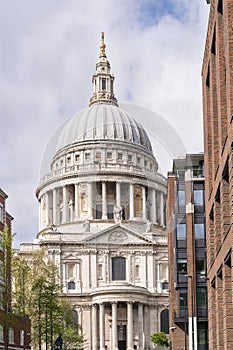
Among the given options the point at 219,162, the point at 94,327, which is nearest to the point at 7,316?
the point at 219,162

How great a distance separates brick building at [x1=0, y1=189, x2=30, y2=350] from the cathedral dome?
85.4 metres

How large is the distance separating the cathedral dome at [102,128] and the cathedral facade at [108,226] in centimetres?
22

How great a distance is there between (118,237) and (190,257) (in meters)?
83.6

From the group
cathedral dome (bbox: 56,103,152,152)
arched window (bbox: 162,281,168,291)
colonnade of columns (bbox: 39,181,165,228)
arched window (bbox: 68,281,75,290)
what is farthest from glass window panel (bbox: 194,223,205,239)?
cathedral dome (bbox: 56,103,152,152)

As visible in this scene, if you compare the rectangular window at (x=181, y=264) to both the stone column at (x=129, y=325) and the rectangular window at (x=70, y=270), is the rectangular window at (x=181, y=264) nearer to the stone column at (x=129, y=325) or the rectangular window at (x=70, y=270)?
the stone column at (x=129, y=325)

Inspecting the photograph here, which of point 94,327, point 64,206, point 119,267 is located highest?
point 64,206

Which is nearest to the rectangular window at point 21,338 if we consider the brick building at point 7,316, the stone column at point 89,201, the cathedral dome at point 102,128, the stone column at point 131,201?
the brick building at point 7,316

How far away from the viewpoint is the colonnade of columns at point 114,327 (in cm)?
14862

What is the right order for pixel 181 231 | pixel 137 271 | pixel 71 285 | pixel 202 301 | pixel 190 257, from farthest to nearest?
pixel 137 271 → pixel 71 285 → pixel 181 231 → pixel 190 257 → pixel 202 301

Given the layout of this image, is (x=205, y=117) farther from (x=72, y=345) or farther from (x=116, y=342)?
(x=116, y=342)

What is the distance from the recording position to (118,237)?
160000 millimetres

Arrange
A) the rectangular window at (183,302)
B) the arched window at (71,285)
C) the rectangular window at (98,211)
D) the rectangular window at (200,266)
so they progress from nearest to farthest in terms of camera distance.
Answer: the rectangular window at (200,266) → the rectangular window at (183,302) → the arched window at (71,285) → the rectangular window at (98,211)

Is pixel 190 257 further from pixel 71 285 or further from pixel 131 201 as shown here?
pixel 131 201

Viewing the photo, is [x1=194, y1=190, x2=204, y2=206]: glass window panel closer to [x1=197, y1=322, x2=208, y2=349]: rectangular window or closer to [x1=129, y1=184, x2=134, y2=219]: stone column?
[x1=197, y1=322, x2=208, y2=349]: rectangular window
